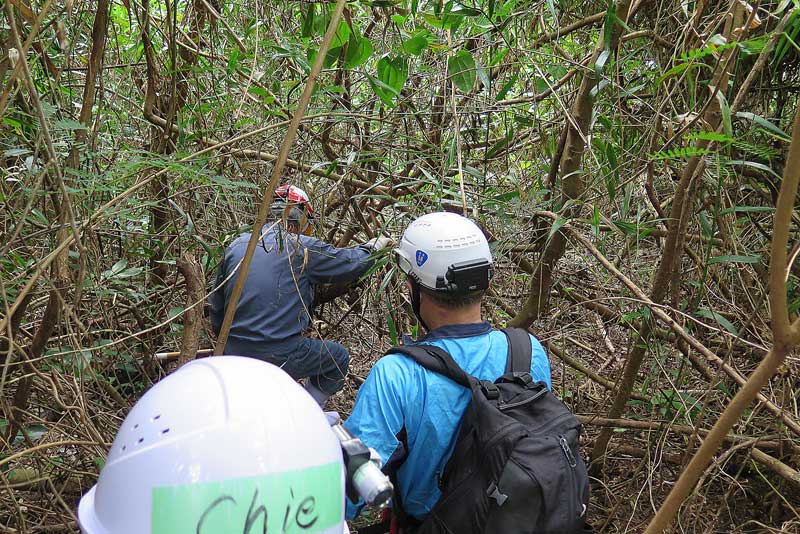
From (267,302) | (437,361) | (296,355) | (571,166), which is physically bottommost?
(296,355)

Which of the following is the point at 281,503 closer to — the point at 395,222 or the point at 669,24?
the point at 395,222

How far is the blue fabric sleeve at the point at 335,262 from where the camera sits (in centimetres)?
308

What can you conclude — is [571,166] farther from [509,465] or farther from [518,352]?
[509,465]

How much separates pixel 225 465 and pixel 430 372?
0.86 metres

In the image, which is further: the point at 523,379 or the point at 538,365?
the point at 538,365

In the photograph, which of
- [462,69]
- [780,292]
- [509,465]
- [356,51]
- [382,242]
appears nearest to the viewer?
[780,292]

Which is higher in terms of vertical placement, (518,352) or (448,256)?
A: (448,256)

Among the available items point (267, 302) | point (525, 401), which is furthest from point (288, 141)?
point (267, 302)

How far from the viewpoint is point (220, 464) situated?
102 centimetres

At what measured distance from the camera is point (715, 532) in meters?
2.65

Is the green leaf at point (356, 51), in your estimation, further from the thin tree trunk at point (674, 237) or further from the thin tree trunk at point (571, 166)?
the thin tree trunk at point (674, 237)

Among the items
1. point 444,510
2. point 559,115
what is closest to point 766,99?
point 559,115

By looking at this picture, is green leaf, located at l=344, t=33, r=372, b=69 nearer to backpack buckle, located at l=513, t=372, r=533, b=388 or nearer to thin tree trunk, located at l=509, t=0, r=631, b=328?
thin tree trunk, located at l=509, t=0, r=631, b=328

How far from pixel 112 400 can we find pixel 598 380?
92.3 inches
